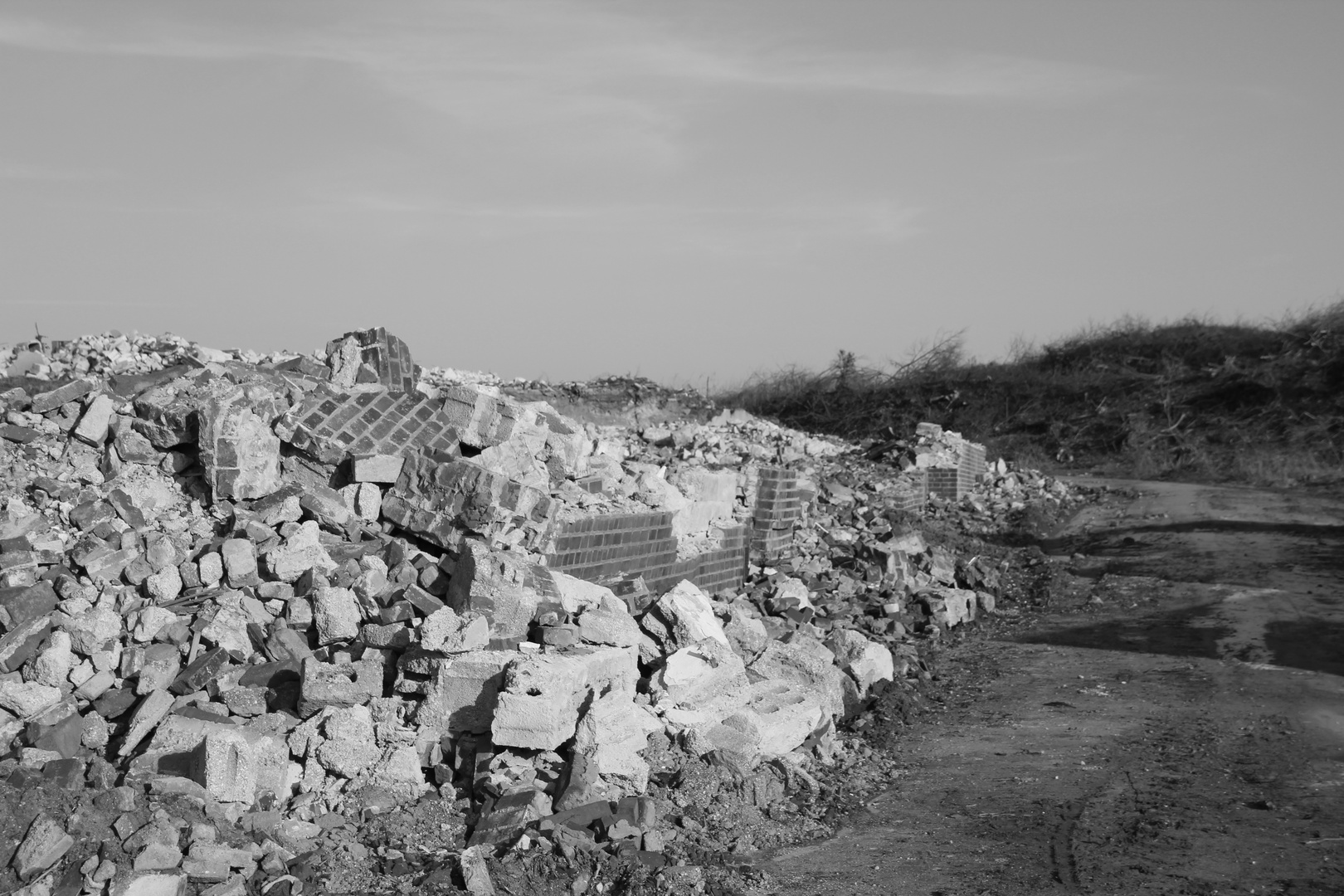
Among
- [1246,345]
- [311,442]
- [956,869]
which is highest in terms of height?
[1246,345]

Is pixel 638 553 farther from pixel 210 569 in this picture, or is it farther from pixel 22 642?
pixel 22 642

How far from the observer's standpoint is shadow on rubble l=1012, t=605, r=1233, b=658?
735 cm

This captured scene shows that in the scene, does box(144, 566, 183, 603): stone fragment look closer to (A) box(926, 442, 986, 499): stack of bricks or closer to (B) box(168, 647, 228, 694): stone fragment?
(B) box(168, 647, 228, 694): stone fragment

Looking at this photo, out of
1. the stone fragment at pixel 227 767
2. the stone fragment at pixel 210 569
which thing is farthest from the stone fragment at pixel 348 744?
the stone fragment at pixel 210 569

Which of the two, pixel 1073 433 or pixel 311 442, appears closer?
pixel 311 442

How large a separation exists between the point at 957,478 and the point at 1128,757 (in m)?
10.2

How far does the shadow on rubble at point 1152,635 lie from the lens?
7.35 m

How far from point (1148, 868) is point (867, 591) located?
4130 millimetres

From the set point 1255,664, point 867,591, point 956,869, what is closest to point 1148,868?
point 956,869

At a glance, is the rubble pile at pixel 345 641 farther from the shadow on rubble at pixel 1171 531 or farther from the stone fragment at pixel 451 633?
the shadow on rubble at pixel 1171 531

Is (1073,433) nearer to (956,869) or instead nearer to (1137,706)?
(1137,706)

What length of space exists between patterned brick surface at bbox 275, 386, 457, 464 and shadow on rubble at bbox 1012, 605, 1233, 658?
469 cm

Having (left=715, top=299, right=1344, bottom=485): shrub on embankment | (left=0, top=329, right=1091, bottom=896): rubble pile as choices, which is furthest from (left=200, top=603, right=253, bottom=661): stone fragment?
(left=715, top=299, right=1344, bottom=485): shrub on embankment

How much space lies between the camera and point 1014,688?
6.41 meters
